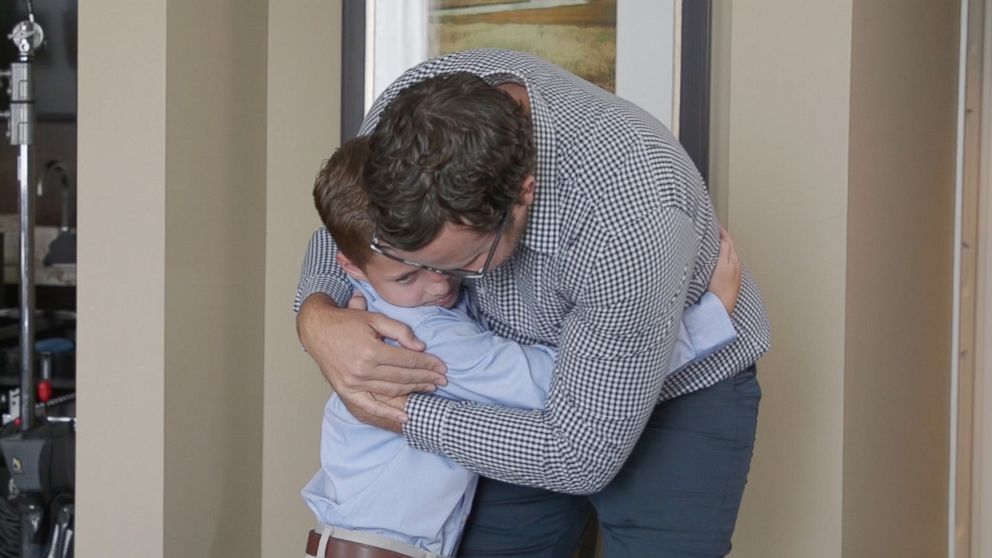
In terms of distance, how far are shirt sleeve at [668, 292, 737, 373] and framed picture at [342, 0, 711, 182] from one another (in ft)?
2.41

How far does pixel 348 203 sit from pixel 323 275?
0.32 meters

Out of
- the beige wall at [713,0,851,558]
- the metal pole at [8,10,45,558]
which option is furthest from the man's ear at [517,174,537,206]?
the metal pole at [8,10,45,558]

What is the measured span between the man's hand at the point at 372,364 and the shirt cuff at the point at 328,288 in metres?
0.12

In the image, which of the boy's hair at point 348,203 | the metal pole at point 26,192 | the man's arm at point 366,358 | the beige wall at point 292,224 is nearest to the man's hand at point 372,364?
the man's arm at point 366,358

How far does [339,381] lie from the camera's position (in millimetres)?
1522

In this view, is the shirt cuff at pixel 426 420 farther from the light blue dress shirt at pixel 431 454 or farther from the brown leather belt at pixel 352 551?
the brown leather belt at pixel 352 551

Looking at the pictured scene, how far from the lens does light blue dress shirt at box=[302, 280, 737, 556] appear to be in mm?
1497

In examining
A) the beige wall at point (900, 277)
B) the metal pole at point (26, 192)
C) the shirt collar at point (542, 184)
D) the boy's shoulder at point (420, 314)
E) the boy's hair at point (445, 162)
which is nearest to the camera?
the boy's hair at point (445, 162)

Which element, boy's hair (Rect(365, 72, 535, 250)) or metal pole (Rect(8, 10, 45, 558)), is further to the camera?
metal pole (Rect(8, 10, 45, 558))

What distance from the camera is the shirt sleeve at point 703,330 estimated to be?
1484mm

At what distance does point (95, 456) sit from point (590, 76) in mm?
1232

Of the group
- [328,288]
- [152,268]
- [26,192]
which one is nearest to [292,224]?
Answer: [152,268]

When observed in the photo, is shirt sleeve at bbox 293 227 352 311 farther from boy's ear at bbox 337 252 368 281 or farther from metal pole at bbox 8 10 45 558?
metal pole at bbox 8 10 45 558

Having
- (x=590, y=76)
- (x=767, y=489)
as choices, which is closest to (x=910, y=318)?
(x=767, y=489)
